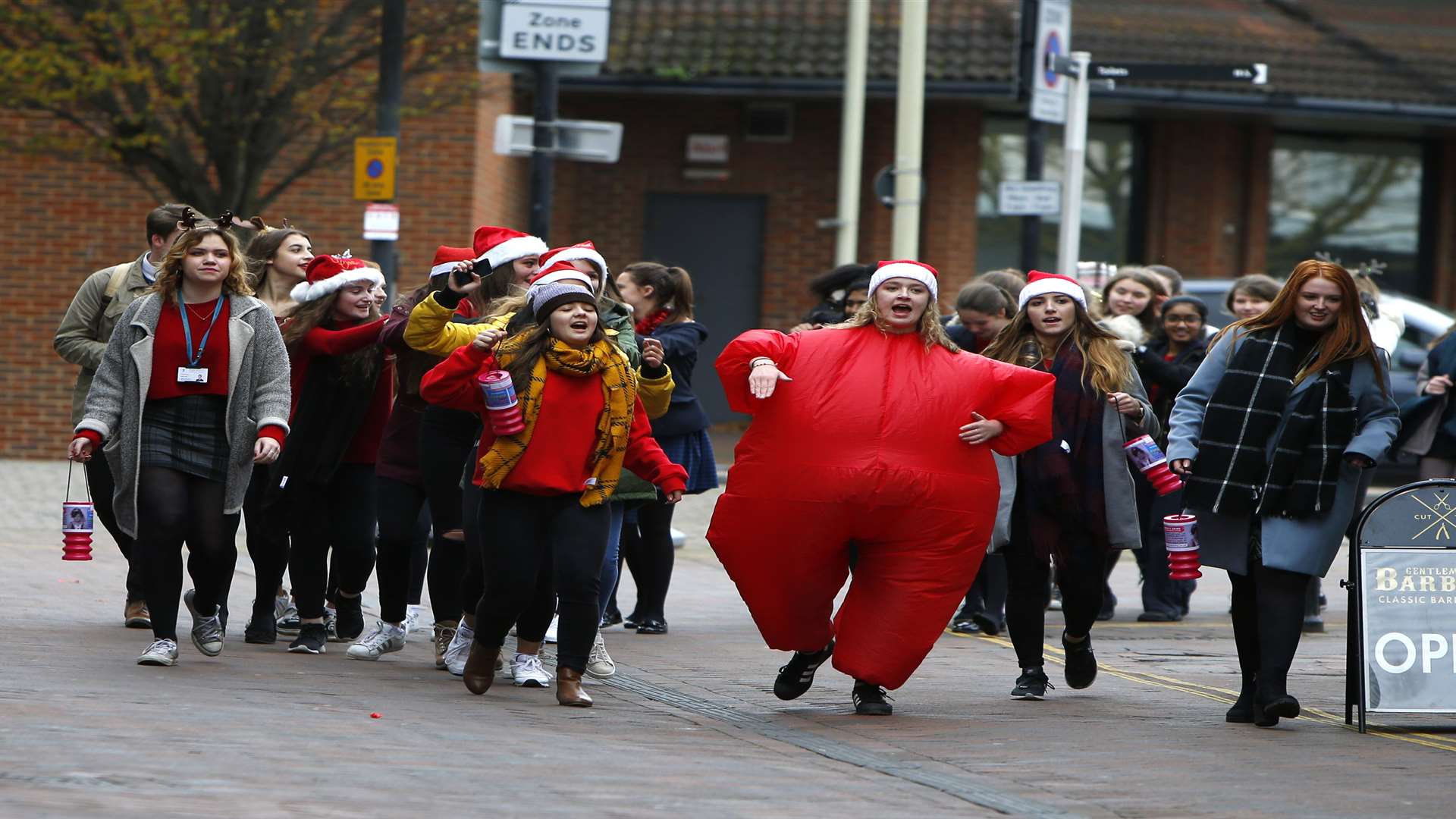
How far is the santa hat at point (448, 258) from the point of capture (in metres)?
7.98

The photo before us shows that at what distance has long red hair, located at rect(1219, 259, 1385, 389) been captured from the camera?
Answer: 730 cm

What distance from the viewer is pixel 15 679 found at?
23.6 ft

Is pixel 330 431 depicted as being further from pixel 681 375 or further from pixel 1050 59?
pixel 1050 59

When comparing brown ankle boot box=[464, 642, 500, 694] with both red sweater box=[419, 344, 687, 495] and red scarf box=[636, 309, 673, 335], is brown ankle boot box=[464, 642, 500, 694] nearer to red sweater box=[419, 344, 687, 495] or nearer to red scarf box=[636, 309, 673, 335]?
red sweater box=[419, 344, 687, 495]

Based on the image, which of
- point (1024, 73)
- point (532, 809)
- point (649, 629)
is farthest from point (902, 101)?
point (532, 809)

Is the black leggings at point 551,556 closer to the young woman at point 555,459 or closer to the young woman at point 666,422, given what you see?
the young woman at point 555,459

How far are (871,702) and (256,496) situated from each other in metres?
2.70

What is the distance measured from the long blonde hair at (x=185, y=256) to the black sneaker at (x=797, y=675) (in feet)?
8.09

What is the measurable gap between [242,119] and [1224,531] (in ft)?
35.0

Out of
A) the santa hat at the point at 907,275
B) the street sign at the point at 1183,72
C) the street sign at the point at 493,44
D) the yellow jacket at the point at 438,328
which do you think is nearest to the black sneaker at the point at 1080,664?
the santa hat at the point at 907,275

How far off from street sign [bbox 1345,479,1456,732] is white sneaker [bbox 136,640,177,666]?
13.9ft

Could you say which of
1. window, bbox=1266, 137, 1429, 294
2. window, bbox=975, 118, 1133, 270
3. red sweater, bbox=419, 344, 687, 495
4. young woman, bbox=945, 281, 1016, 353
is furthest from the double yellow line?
window, bbox=1266, 137, 1429, 294

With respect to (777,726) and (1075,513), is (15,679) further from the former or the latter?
(1075,513)

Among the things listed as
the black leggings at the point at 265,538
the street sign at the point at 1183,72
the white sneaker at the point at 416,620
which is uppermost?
the street sign at the point at 1183,72
